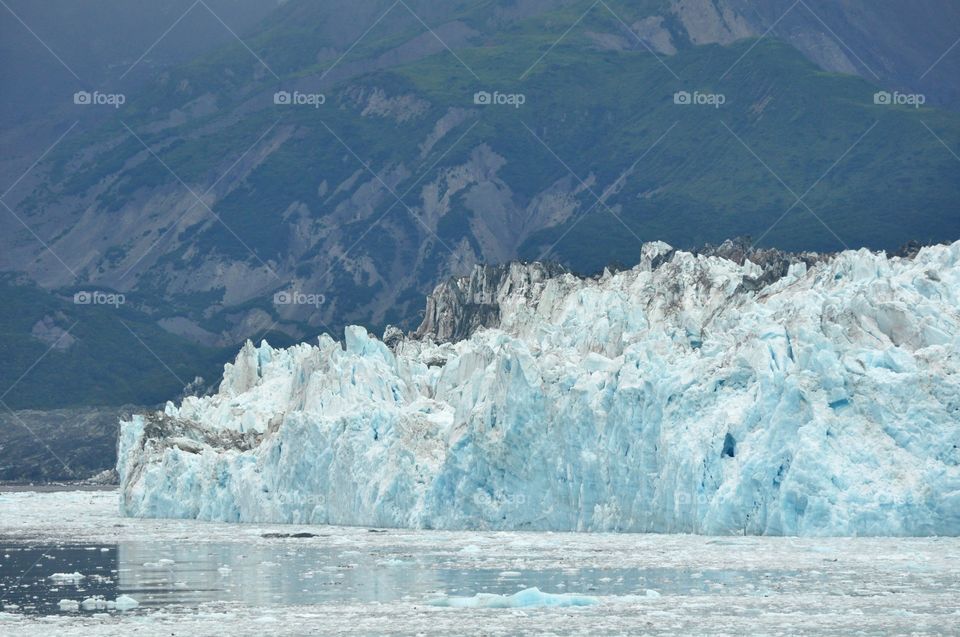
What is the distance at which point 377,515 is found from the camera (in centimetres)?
5622

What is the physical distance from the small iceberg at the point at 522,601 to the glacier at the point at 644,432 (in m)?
14.1

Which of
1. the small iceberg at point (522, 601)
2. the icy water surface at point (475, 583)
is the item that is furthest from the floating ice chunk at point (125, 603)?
the small iceberg at point (522, 601)

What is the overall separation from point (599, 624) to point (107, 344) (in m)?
165

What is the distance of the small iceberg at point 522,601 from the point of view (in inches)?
1321

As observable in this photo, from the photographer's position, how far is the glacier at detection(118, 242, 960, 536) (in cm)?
4591

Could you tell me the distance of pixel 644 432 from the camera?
50656 millimetres

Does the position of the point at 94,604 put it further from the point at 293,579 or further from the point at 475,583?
the point at 475,583

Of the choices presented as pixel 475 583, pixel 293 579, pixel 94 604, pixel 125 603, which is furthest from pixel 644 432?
pixel 94 604

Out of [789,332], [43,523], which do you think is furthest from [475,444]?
[43,523]

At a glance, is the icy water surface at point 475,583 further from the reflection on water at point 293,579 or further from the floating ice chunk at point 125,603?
the floating ice chunk at point 125,603

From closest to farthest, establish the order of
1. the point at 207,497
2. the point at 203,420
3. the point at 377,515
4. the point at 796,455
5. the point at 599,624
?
the point at 599,624 → the point at 796,455 → the point at 377,515 → the point at 207,497 → the point at 203,420

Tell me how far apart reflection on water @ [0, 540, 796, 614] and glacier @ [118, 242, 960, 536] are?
848 cm

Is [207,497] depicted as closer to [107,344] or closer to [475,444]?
[475,444]

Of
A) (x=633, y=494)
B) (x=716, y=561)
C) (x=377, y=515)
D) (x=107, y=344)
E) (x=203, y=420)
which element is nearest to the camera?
(x=716, y=561)
